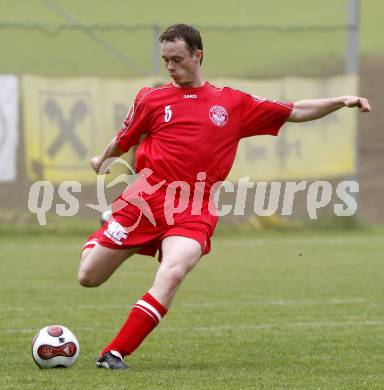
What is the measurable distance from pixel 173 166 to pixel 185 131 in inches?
9.3

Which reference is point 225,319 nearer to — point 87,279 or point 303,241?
point 87,279

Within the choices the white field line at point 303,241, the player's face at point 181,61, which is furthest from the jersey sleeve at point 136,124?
the white field line at point 303,241

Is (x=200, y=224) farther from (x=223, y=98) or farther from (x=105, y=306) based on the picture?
(x=105, y=306)

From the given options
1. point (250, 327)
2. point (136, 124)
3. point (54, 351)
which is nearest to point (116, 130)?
point (250, 327)

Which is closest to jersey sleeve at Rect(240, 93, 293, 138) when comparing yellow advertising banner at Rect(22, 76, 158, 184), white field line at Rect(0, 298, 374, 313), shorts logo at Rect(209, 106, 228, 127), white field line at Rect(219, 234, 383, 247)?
shorts logo at Rect(209, 106, 228, 127)

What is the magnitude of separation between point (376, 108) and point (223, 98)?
22895mm

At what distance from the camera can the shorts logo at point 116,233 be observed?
6707 mm

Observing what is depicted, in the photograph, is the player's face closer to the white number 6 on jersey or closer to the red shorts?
the white number 6 on jersey

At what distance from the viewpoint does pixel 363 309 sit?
9.45 m

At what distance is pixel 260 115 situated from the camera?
23.4 feet

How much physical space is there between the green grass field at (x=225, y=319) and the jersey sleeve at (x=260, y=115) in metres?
1.45

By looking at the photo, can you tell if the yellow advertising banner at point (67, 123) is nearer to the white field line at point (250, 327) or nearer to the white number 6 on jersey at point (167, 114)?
the white field line at point (250, 327)

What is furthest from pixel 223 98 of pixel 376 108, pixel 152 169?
pixel 376 108

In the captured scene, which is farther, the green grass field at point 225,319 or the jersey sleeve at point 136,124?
the jersey sleeve at point 136,124
